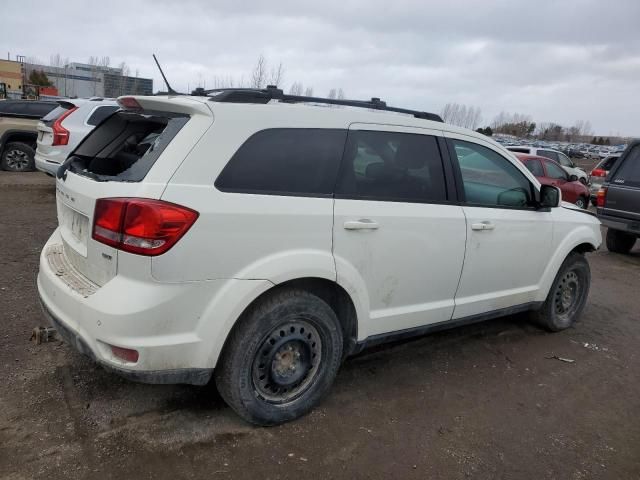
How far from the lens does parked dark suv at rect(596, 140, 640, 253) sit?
8.32 m

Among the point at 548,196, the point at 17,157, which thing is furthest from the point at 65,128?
the point at 548,196

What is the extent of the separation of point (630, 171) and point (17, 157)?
13.0 meters

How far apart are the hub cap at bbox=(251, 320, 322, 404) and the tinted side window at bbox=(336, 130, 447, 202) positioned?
2.79 feet

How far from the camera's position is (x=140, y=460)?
8.64ft

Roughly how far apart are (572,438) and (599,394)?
776mm

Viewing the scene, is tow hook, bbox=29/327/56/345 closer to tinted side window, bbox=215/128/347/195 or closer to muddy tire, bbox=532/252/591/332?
tinted side window, bbox=215/128/347/195

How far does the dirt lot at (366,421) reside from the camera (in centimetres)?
268

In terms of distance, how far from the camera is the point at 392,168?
339cm

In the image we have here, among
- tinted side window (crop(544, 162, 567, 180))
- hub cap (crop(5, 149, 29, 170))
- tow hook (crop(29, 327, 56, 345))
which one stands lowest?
hub cap (crop(5, 149, 29, 170))

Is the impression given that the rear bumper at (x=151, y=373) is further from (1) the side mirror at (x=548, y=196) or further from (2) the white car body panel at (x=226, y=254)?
(1) the side mirror at (x=548, y=196)

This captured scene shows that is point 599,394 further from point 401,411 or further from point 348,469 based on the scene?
point 348,469

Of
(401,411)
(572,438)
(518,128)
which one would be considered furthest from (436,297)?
(518,128)

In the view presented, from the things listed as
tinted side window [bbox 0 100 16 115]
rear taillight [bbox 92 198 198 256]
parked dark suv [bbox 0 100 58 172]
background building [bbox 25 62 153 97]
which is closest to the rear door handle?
rear taillight [bbox 92 198 198 256]

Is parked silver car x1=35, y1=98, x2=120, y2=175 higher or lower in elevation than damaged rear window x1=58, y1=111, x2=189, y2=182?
lower
